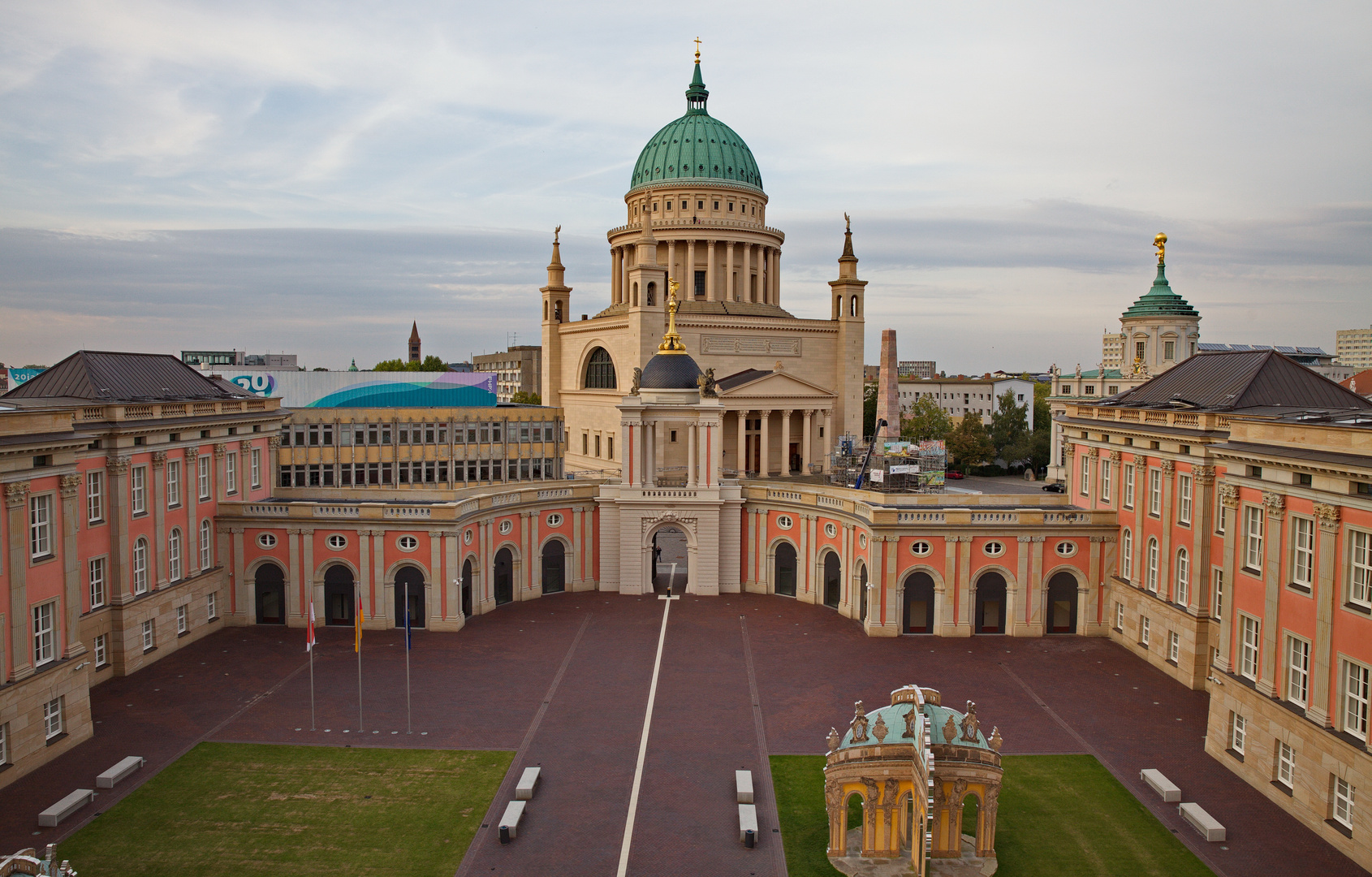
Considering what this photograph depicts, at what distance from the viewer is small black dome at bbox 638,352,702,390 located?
52.2 metres

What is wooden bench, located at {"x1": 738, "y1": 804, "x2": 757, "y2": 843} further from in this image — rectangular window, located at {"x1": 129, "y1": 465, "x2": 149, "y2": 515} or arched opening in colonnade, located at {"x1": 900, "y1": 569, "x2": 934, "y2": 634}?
rectangular window, located at {"x1": 129, "y1": 465, "x2": 149, "y2": 515}

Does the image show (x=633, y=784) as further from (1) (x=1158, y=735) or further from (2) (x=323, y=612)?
(2) (x=323, y=612)

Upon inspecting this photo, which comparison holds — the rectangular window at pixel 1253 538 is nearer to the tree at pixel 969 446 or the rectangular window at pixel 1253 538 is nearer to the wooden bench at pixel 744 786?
the wooden bench at pixel 744 786

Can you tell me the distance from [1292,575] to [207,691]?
36.1 metres

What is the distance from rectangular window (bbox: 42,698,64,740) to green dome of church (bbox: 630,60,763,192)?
72139 mm

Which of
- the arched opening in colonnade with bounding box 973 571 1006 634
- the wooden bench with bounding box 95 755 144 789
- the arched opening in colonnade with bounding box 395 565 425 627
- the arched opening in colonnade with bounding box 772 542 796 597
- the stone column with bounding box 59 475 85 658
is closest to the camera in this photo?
the wooden bench with bounding box 95 755 144 789

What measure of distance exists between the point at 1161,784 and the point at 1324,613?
6485 mm

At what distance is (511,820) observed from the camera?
2500 centimetres

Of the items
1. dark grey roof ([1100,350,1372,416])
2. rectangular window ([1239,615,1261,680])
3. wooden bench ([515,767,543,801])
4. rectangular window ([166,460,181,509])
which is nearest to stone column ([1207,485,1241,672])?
rectangular window ([1239,615,1261,680])

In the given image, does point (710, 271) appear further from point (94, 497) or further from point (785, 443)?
point (94, 497)

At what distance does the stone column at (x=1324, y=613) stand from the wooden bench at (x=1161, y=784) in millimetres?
4023

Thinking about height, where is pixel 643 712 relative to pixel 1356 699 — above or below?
below

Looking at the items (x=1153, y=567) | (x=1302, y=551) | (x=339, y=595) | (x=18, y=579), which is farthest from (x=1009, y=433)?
(x=18, y=579)

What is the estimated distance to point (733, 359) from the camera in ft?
268
